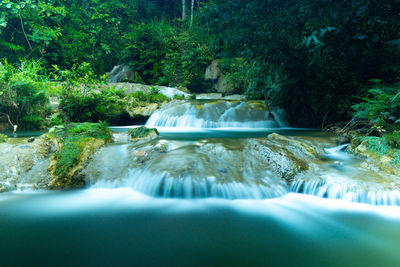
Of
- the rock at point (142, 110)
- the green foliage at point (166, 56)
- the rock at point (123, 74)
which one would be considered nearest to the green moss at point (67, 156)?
the rock at point (142, 110)

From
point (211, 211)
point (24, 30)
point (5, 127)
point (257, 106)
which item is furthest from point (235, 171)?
point (24, 30)

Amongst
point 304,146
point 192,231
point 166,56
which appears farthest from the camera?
point 166,56

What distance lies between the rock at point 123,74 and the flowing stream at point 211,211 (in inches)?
514

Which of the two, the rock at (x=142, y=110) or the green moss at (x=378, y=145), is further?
the rock at (x=142, y=110)

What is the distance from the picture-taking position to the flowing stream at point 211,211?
1788 mm

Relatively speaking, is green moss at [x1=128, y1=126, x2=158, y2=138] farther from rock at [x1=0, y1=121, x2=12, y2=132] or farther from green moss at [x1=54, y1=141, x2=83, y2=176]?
rock at [x1=0, y1=121, x2=12, y2=132]

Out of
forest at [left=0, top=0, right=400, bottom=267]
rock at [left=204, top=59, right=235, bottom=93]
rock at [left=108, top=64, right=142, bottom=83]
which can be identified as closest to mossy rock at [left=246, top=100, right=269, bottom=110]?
forest at [left=0, top=0, right=400, bottom=267]

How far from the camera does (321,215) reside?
99.3 inches

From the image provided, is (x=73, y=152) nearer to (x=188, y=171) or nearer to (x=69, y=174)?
(x=69, y=174)

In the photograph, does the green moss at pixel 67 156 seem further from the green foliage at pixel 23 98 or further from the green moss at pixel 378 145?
the green moss at pixel 378 145

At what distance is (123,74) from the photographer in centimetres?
1609

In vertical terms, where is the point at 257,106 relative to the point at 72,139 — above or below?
above

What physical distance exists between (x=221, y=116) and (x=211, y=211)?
6.25 metres

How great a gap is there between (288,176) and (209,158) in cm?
121
